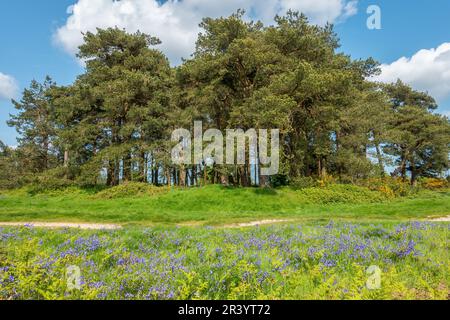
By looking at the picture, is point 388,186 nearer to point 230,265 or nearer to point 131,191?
point 131,191

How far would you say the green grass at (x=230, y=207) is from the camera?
53.5 ft

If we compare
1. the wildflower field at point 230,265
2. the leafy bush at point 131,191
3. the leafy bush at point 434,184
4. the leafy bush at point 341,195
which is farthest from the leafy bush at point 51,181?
the leafy bush at point 434,184

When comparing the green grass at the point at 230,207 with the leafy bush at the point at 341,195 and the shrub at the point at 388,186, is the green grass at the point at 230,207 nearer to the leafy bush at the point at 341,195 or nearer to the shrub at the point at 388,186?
the leafy bush at the point at 341,195

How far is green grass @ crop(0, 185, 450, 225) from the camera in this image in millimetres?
16297

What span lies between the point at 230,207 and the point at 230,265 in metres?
15.7

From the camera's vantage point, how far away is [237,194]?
78.6ft

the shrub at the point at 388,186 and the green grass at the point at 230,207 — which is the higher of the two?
the shrub at the point at 388,186

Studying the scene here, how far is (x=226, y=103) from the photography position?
33031 millimetres

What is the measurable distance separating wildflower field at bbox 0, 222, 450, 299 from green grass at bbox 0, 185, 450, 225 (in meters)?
6.68

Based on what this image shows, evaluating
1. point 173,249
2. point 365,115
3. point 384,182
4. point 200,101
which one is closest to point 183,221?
point 173,249

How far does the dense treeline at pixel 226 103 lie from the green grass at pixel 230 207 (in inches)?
149

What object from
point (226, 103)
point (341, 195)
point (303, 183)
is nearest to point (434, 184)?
point (341, 195)

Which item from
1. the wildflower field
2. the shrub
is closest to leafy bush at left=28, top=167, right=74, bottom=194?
the wildflower field
